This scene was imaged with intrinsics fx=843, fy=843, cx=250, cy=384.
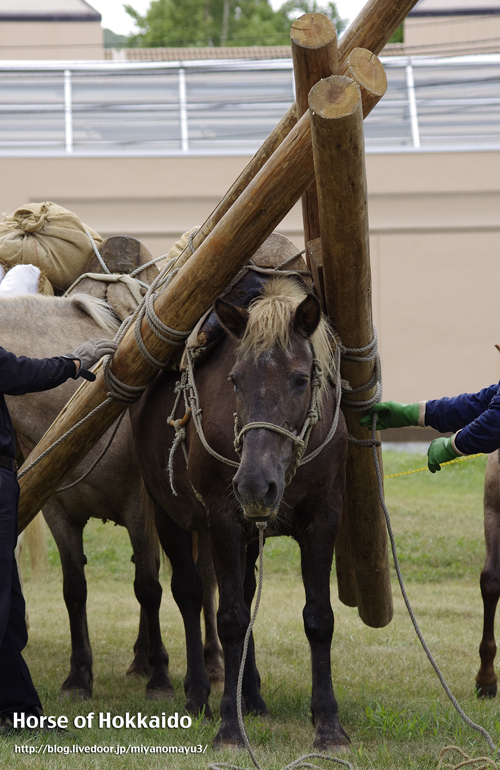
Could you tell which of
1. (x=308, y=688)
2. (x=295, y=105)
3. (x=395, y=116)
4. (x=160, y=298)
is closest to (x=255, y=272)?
(x=160, y=298)

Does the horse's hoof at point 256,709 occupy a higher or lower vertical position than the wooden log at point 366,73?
lower

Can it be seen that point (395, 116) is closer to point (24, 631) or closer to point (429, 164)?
point (429, 164)

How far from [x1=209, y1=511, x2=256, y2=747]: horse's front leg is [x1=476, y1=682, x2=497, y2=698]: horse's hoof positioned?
1.89 m

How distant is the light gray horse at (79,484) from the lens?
492cm

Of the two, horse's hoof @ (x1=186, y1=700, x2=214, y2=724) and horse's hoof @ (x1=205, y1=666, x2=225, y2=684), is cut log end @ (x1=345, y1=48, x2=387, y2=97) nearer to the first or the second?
horse's hoof @ (x1=186, y1=700, x2=214, y2=724)

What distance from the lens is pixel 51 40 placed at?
19.8 metres

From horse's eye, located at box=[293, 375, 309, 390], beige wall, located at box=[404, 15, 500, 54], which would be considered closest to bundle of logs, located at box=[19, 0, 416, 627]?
horse's eye, located at box=[293, 375, 309, 390]

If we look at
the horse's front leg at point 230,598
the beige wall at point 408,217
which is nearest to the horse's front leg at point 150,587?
the horse's front leg at point 230,598

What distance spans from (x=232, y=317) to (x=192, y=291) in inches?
13.9

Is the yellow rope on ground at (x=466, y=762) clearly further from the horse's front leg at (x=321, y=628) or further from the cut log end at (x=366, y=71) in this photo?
the cut log end at (x=366, y=71)

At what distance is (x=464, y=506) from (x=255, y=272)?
816 centimetres

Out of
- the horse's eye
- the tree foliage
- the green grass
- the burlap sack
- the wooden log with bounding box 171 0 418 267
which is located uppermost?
the tree foliage

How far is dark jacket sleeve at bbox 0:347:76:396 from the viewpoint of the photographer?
3.74 meters

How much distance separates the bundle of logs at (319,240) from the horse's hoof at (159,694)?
1279 millimetres
